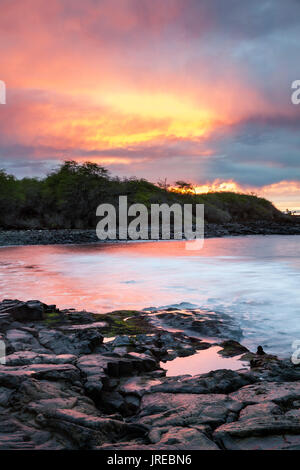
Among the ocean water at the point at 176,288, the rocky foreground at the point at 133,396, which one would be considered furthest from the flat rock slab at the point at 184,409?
the ocean water at the point at 176,288

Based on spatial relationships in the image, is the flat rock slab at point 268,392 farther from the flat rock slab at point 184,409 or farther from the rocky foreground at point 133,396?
the flat rock slab at point 184,409

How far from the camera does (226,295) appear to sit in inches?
402

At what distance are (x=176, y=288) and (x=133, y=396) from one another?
25.7 ft

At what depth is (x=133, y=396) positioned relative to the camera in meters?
3.71

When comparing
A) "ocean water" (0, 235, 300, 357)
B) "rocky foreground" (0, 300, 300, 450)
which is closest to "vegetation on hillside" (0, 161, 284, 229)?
"ocean water" (0, 235, 300, 357)

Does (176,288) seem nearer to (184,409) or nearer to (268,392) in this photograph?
(268,392)

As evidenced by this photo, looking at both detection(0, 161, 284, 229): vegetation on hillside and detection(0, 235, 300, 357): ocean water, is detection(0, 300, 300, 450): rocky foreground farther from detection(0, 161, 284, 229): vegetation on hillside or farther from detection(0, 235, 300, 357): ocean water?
detection(0, 161, 284, 229): vegetation on hillside

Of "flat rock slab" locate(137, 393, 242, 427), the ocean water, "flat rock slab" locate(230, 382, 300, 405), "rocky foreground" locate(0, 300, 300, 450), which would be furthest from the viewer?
the ocean water

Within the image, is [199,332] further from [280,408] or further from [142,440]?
[142,440]

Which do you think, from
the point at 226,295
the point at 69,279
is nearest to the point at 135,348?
the point at 226,295

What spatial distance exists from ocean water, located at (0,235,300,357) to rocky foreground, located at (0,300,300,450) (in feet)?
4.90

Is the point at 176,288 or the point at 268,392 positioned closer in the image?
the point at 268,392

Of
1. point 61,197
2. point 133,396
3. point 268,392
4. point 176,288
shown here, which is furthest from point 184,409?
point 61,197

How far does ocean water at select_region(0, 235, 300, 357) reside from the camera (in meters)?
7.26
